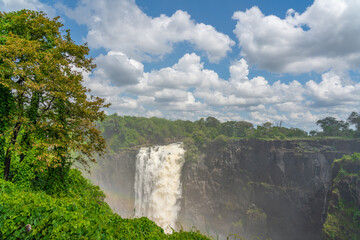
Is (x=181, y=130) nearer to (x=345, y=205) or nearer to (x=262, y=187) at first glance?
(x=262, y=187)

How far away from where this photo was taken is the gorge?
26.7 metres

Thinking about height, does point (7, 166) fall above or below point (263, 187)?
above

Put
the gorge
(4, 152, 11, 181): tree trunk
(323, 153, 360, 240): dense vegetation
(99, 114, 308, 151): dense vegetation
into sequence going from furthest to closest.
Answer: (99, 114, 308, 151): dense vegetation → the gorge → (323, 153, 360, 240): dense vegetation → (4, 152, 11, 181): tree trunk

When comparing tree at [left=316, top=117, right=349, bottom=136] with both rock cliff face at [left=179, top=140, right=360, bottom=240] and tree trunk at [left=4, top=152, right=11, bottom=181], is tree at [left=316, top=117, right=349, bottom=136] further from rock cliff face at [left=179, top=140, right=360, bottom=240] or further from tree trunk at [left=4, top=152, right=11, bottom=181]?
A: tree trunk at [left=4, top=152, right=11, bottom=181]

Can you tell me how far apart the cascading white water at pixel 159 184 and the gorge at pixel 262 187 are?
151 centimetres

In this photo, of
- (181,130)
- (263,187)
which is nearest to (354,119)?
(263,187)

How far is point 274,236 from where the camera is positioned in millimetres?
29469

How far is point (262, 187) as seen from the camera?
3145cm

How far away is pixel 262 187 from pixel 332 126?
21.3m

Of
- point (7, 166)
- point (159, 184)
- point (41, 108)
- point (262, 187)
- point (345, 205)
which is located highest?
point (41, 108)

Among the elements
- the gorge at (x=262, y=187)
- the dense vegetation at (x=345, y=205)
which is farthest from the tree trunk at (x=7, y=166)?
the dense vegetation at (x=345, y=205)

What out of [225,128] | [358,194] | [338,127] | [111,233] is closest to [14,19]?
[111,233]

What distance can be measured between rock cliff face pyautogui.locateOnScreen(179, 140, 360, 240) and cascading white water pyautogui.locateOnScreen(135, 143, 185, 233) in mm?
2076

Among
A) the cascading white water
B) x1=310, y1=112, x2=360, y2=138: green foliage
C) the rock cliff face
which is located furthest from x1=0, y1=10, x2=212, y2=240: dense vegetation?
x1=310, y1=112, x2=360, y2=138: green foliage
